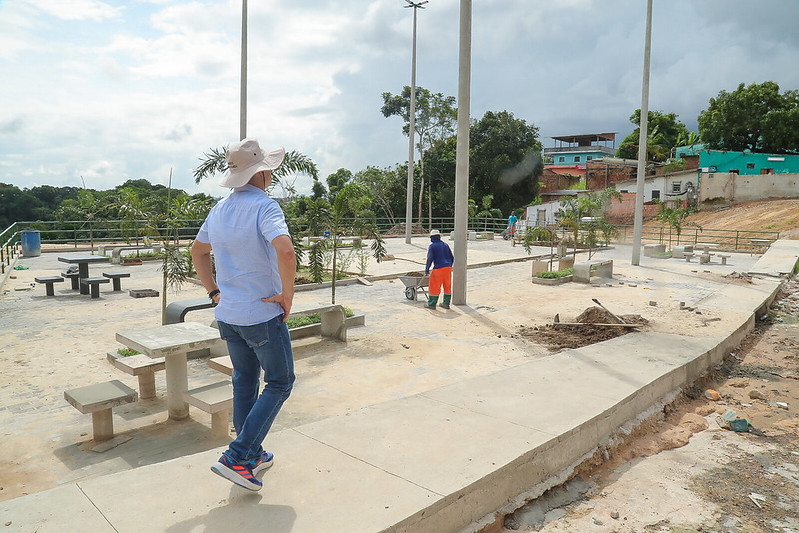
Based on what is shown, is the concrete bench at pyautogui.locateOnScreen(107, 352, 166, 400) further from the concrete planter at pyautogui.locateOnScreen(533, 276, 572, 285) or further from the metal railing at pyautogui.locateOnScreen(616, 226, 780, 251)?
the metal railing at pyautogui.locateOnScreen(616, 226, 780, 251)

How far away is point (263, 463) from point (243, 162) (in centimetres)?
163

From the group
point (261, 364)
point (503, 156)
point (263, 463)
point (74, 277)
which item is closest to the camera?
point (261, 364)

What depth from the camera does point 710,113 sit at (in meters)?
45.0

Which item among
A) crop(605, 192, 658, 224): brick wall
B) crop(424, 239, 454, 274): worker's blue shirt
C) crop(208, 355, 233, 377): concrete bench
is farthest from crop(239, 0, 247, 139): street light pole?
crop(605, 192, 658, 224): brick wall

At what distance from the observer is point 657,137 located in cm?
4916

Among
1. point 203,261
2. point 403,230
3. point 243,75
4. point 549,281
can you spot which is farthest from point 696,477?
point 403,230

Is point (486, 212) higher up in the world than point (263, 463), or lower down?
higher up

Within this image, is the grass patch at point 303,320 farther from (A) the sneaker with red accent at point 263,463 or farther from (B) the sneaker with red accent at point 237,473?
(B) the sneaker with red accent at point 237,473

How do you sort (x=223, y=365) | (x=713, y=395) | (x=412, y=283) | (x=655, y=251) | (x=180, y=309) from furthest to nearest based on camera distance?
1. (x=655, y=251)
2. (x=412, y=283)
3. (x=180, y=309)
4. (x=713, y=395)
5. (x=223, y=365)

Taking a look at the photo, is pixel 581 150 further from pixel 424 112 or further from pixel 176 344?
pixel 176 344

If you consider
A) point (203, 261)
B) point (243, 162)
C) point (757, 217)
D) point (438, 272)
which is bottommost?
point (438, 272)

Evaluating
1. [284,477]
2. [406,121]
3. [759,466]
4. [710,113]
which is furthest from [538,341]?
[710,113]

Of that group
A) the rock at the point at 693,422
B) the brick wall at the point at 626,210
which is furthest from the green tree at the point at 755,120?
the rock at the point at 693,422

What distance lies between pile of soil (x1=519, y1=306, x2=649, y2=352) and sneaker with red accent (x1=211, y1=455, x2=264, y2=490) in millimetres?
5176
